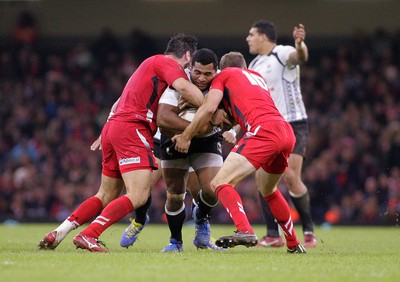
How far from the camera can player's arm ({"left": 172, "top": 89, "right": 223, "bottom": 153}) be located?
8.14 metres

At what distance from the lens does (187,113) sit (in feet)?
28.9

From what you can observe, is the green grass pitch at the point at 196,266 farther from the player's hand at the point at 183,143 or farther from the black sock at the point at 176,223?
the player's hand at the point at 183,143

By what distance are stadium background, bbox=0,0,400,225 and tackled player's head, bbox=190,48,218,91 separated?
31.0 feet

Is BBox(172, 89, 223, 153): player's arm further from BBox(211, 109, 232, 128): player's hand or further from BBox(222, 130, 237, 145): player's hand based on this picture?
BBox(222, 130, 237, 145): player's hand

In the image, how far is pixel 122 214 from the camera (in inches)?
324

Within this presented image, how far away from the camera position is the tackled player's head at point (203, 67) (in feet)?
27.5

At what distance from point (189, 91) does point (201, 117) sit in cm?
33

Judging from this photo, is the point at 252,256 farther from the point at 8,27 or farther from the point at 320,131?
the point at 8,27

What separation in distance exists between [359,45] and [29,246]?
1500cm

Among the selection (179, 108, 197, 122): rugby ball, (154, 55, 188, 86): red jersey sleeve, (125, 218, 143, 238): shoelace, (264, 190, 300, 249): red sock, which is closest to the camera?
(154, 55, 188, 86): red jersey sleeve

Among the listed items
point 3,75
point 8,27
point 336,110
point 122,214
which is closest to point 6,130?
point 3,75

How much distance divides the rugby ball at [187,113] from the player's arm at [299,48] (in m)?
1.85

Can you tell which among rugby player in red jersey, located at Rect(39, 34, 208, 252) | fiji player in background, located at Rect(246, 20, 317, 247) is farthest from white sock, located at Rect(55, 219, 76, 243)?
fiji player in background, located at Rect(246, 20, 317, 247)

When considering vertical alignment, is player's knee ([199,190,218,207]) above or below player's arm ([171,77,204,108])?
below
